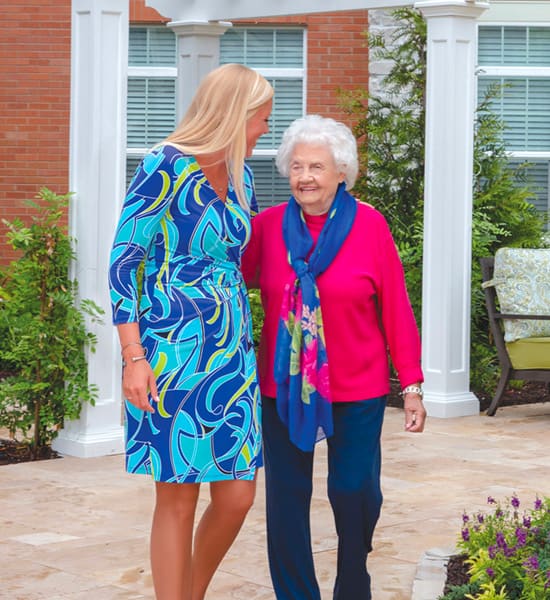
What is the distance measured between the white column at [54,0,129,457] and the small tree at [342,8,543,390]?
3380 millimetres

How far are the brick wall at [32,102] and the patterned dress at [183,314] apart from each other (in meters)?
9.20

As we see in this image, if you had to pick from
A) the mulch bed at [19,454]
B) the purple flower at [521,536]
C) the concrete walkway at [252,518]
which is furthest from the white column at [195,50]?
the purple flower at [521,536]

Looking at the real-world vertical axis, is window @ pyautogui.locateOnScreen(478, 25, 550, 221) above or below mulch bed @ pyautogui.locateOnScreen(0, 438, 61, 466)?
above

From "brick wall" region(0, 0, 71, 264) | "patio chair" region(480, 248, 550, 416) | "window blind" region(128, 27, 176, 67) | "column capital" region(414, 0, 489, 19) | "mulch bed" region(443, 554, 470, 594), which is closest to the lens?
"mulch bed" region(443, 554, 470, 594)

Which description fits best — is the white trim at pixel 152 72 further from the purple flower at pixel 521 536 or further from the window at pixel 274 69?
the purple flower at pixel 521 536

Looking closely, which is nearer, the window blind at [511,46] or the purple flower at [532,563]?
the purple flower at [532,563]

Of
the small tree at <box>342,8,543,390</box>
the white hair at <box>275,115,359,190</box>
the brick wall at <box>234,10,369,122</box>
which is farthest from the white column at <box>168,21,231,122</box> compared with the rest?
the white hair at <box>275,115,359,190</box>

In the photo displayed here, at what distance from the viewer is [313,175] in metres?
3.90

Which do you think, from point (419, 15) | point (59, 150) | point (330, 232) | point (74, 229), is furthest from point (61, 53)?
point (330, 232)

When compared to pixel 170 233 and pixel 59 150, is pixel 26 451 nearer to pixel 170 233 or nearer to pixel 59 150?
pixel 170 233

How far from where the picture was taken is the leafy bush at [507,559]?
4.07 meters

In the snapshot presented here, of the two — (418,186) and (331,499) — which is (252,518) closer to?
(331,499)

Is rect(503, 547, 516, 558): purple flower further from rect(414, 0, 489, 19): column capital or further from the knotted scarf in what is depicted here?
rect(414, 0, 489, 19): column capital

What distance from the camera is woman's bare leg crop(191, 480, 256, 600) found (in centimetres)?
387
